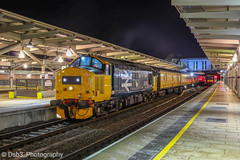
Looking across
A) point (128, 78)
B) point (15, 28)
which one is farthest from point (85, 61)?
point (15, 28)

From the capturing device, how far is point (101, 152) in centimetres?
606

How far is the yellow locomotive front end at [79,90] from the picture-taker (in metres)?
10.8

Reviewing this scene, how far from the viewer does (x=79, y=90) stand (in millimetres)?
10859

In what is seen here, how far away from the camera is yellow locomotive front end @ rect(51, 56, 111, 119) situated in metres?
10.8

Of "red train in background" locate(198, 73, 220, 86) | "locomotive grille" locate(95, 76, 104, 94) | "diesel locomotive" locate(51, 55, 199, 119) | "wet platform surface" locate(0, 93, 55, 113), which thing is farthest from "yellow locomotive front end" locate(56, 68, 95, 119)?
"red train in background" locate(198, 73, 220, 86)

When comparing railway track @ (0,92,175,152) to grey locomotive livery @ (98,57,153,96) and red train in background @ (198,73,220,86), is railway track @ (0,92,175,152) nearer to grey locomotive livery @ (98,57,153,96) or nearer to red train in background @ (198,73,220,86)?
grey locomotive livery @ (98,57,153,96)

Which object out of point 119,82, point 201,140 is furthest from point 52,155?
point 119,82

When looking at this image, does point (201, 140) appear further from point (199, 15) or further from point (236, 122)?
point (199, 15)

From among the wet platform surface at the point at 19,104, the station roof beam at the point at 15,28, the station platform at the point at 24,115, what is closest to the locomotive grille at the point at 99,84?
the station platform at the point at 24,115

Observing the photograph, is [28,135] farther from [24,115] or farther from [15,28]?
[15,28]

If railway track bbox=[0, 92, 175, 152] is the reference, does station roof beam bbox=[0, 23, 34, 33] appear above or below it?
above

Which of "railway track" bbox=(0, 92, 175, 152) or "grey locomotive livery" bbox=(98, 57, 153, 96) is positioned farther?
"grey locomotive livery" bbox=(98, 57, 153, 96)

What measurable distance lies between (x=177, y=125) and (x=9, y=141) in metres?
6.59

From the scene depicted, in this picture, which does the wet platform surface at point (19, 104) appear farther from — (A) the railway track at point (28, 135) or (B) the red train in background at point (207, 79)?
(B) the red train in background at point (207, 79)
